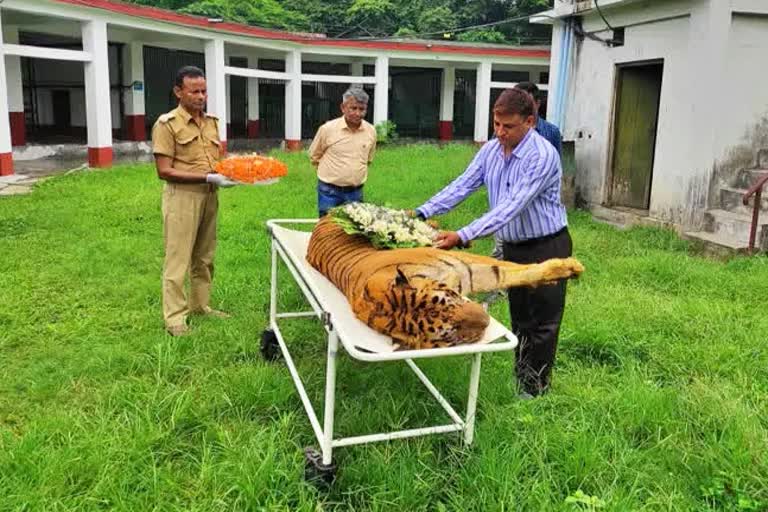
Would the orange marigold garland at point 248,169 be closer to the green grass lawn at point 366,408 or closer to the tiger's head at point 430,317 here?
the green grass lawn at point 366,408

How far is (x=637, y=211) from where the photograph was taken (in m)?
8.41

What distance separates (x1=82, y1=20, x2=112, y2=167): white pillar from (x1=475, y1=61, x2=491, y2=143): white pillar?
1052 cm

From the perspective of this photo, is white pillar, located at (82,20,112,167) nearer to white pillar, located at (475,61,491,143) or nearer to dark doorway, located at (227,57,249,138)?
dark doorway, located at (227,57,249,138)

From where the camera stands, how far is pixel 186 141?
4098mm

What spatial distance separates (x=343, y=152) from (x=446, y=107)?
1637 cm

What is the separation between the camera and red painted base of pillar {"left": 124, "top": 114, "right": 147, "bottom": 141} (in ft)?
51.7

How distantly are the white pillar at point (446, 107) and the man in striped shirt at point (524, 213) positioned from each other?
17.8 metres

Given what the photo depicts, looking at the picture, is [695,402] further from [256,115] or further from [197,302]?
[256,115]

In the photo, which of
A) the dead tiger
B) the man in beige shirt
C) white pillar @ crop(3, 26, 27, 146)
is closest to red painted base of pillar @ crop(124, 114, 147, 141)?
white pillar @ crop(3, 26, 27, 146)

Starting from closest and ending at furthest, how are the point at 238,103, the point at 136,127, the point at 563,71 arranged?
1. the point at 563,71
2. the point at 136,127
3. the point at 238,103

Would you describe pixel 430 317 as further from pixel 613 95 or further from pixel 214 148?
pixel 613 95

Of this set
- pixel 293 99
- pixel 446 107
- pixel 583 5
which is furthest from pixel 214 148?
pixel 446 107

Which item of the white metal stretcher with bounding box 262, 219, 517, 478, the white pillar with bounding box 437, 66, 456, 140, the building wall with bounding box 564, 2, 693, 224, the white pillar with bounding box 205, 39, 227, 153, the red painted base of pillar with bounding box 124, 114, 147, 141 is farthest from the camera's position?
the white pillar with bounding box 437, 66, 456, 140

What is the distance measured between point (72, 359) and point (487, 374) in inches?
89.9
